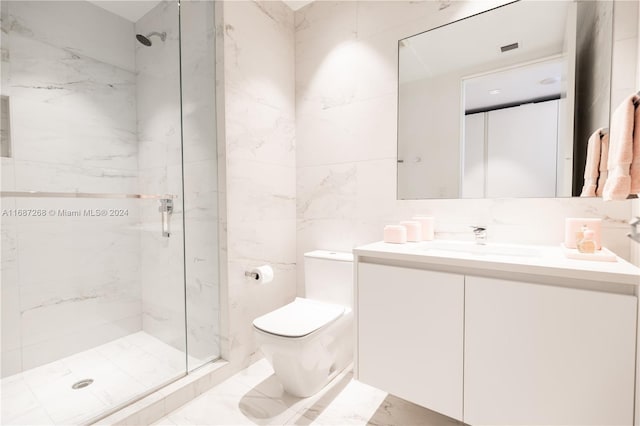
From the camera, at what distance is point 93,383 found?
1562 mm

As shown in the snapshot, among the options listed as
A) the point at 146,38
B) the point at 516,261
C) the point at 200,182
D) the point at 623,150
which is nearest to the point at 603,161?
the point at 623,150

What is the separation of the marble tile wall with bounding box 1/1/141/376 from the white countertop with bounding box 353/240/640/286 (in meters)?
1.45

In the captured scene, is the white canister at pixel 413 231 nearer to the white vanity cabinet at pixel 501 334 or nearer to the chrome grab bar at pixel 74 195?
the white vanity cabinet at pixel 501 334

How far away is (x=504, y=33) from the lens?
5.08ft

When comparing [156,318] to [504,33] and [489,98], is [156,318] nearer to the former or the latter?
[489,98]

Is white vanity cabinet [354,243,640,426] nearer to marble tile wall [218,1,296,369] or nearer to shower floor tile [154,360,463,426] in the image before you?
shower floor tile [154,360,463,426]

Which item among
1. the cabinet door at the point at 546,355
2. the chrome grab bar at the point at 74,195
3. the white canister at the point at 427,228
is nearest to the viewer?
the cabinet door at the point at 546,355

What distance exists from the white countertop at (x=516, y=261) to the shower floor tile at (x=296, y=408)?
2.63 ft

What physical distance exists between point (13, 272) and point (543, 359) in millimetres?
2337

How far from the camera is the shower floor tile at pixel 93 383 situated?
1.39 m

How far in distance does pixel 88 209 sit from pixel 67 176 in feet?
0.63

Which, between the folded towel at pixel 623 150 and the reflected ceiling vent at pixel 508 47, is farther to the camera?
the reflected ceiling vent at pixel 508 47

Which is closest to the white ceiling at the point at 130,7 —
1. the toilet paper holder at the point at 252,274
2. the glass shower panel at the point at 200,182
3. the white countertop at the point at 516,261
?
the glass shower panel at the point at 200,182

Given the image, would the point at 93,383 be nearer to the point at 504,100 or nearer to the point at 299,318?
the point at 299,318
